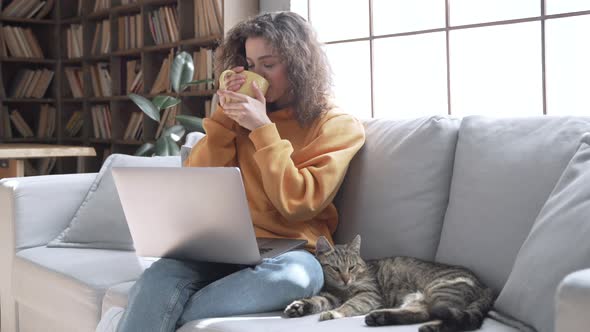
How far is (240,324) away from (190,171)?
1.17ft

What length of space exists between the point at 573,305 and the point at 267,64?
1.41 meters

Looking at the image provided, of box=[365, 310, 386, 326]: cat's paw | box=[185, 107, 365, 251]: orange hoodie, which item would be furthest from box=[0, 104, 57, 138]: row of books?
box=[365, 310, 386, 326]: cat's paw

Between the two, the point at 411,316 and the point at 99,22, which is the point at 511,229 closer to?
the point at 411,316

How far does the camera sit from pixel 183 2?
435cm

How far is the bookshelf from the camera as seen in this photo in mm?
4359

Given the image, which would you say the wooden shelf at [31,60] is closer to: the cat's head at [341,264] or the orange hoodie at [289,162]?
the orange hoodie at [289,162]

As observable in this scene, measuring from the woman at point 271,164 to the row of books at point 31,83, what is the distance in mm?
3873

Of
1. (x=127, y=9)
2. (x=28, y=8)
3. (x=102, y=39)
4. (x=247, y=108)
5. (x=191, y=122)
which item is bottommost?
(x=191, y=122)

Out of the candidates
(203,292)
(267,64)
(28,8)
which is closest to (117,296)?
(203,292)

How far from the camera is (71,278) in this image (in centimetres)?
221

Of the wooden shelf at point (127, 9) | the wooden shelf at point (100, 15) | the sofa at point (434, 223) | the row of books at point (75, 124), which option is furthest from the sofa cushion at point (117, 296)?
the row of books at point (75, 124)

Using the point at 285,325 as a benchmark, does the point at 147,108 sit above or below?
above

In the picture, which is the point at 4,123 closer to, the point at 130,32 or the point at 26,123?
the point at 26,123

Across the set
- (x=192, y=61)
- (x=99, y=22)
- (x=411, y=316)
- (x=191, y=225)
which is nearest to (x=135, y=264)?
(x=191, y=225)
